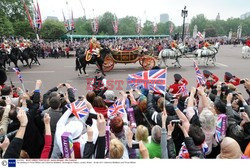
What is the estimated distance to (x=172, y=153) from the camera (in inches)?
113

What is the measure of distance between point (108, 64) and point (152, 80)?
10.6 m

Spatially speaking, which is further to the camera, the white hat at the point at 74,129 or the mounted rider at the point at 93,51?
the mounted rider at the point at 93,51

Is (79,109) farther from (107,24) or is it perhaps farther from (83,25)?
(107,24)

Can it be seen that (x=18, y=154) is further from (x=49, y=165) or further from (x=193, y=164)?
(x=193, y=164)

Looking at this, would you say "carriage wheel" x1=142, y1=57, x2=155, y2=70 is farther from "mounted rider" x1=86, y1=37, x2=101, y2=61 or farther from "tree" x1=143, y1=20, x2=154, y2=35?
"tree" x1=143, y1=20, x2=154, y2=35

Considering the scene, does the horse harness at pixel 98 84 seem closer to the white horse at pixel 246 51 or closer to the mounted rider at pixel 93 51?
the mounted rider at pixel 93 51

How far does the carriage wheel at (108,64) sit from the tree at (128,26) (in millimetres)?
68448

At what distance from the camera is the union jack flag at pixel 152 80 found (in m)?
4.17

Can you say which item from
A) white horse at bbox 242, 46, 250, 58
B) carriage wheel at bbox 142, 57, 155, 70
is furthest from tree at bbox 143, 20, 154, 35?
carriage wheel at bbox 142, 57, 155, 70

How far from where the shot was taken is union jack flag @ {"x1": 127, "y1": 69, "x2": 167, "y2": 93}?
4.17m

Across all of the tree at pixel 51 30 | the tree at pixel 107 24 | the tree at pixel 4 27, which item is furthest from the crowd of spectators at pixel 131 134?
the tree at pixel 107 24

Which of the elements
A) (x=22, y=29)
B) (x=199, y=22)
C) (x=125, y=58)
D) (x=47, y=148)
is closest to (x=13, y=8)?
(x=22, y=29)

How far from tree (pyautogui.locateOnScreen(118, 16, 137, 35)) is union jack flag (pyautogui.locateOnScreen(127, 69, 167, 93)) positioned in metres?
78.5

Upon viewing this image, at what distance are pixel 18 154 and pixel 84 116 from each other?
1174 mm
